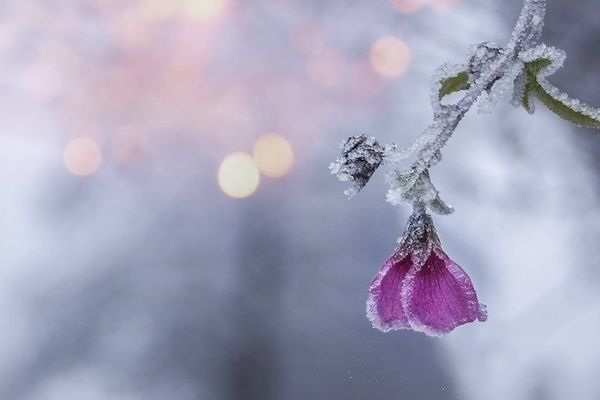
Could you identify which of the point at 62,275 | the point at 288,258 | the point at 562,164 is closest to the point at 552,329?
the point at 562,164

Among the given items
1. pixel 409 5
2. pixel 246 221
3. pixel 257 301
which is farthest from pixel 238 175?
pixel 409 5

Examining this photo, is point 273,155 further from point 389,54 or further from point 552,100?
point 552,100

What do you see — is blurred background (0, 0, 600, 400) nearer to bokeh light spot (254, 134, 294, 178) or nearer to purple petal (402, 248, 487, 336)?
bokeh light spot (254, 134, 294, 178)

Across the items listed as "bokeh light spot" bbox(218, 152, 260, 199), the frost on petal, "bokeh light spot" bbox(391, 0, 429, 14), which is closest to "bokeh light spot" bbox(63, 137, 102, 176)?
"bokeh light spot" bbox(218, 152, 260, 199)

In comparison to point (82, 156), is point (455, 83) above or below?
below

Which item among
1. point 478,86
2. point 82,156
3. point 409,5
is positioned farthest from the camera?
point 82,156
